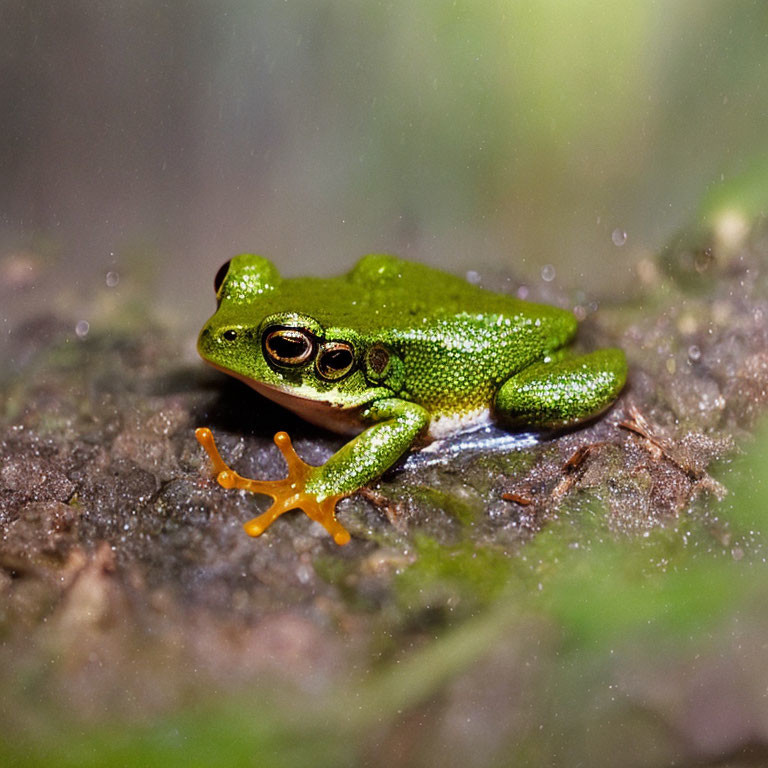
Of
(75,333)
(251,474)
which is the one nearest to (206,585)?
(251,474)

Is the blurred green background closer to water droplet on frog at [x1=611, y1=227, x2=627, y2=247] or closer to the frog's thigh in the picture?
water droplet on frog at [x1=611, y1=227, x2=627, y2=247]

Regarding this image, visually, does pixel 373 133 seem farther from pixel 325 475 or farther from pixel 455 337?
pixel 325 475

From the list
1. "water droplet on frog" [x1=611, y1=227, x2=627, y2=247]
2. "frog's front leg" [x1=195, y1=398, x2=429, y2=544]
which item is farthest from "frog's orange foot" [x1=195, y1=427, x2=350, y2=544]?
"water droplet on frog" [x1=611, y1=227, x2=627, y2=247]

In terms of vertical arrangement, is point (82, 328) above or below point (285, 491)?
above

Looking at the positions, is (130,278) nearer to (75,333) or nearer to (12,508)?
(75,333)

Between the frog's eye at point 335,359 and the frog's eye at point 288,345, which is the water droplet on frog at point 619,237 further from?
the frog's eye at point 288,345

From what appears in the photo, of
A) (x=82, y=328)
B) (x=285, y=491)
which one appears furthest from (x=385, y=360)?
(x=82, y=328)

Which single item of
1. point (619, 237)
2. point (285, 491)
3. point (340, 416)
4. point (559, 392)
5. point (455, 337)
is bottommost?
point (285, 491)

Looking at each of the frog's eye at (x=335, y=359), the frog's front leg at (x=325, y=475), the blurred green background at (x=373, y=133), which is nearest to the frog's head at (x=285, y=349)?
the frog's eye at (x=335, y=359)
